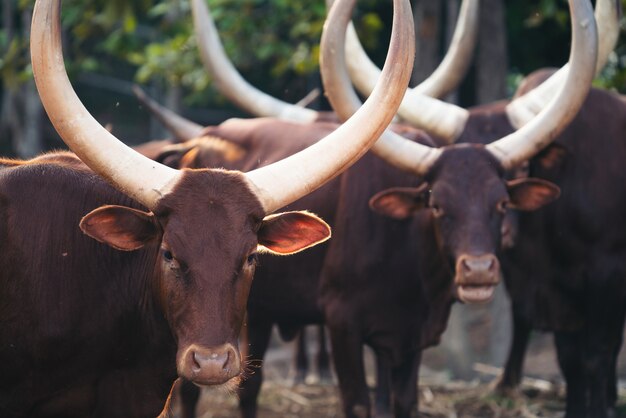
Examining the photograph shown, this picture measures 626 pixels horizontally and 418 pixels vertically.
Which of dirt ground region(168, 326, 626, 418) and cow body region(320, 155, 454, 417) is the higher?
cow body region(320, 155, 454, 417)

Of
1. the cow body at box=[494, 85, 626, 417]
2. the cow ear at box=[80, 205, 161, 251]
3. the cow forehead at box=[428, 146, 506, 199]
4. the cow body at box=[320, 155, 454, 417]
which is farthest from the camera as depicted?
the cow body at box=[494, 85, 626, 417]

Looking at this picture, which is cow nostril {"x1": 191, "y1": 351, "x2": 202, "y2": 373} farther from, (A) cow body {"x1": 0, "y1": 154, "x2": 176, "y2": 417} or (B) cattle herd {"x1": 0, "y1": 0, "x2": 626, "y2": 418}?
(A) cow body {"x1": 0, "y1": 154, "x2": 176, "y2": 417}

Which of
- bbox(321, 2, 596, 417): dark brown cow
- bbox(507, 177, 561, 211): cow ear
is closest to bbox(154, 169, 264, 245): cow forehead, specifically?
bbox(321, 2, 596, 417): dark brown cow

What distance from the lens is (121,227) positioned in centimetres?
398

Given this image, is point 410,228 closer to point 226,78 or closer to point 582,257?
point 582,257

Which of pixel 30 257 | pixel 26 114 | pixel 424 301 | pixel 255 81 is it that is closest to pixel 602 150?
pixel 424 301

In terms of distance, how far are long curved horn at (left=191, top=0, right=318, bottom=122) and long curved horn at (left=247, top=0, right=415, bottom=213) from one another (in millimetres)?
2773

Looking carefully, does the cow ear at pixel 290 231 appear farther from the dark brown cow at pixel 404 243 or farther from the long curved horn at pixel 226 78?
the long curved horn at pixel 226 78

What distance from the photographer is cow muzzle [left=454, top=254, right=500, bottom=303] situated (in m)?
5.04

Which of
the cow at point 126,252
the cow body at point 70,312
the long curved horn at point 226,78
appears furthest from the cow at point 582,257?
the cow body at point 70,312

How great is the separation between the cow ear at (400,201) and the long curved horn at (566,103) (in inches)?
16.9

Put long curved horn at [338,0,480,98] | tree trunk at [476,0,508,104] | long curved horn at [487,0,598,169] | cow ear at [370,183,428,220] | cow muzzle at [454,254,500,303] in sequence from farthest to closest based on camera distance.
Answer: tree trunk at [476,0,508,104]
long curved horn at [338,0,480,98]
long curved horn at [487,0,598,169]
cow ear at [370,183,428,220]
cow muzzle at [454,254,500,303]

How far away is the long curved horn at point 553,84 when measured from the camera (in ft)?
20.3

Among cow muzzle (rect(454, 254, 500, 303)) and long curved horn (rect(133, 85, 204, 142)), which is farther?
long curved horn (rect(133, 85, 204, 142))
